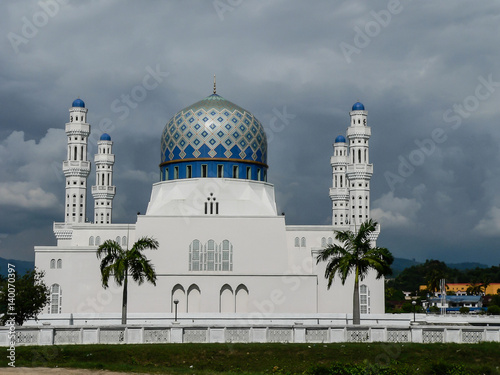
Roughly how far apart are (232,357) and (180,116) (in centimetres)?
3065

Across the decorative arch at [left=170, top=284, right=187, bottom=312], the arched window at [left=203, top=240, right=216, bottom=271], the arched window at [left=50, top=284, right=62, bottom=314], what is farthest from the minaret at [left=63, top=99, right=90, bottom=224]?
the decorative arch at [left=170, top=284, right=187, bottom=312]

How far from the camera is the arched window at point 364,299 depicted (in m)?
45.3

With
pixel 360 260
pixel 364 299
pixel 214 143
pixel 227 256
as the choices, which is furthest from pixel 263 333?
pixel 214 143

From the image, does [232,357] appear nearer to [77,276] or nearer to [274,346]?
[274,346]

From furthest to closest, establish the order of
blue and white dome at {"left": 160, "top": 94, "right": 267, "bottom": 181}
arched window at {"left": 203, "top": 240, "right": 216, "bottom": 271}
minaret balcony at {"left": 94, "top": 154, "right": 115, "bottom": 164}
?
minaret balcony at {"left": 94, "top": 154, "right": 115, "bottom": 164} < blue and white dome at {"left": 160, "top": 94, "right": 267, "bottom": 181} < arched window at {"left": 203, "top": 240, "right": 216, "bottom": 271}

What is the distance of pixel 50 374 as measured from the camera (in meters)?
18.2

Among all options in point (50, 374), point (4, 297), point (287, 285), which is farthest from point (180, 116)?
point (50, 374)

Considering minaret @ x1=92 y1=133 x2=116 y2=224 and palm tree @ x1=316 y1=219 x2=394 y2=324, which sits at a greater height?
minaret @ x1=92 y1=133 x2=116 y2=224

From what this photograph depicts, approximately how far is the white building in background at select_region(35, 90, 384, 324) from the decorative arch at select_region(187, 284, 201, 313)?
0.20 ft

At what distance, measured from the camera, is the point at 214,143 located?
163 ft

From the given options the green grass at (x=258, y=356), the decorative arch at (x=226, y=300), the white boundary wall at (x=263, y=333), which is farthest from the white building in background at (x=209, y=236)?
the green grass at (x=258, y=356)

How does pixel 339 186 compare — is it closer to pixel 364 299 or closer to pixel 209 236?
pixel 364 299

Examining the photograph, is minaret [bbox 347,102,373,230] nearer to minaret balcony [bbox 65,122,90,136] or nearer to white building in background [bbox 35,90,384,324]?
white building in background [bbox 35,90,384,324]

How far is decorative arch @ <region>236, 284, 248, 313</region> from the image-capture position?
1727 inches
